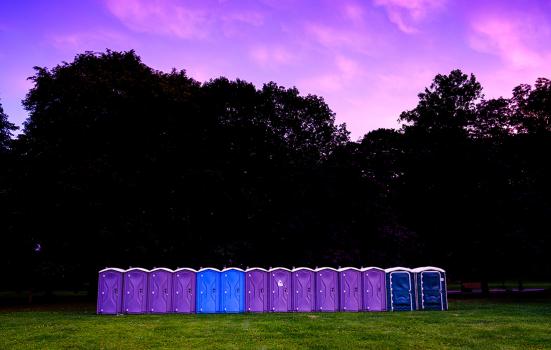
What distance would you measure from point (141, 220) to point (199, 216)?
12.2 feet

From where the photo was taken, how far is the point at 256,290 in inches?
680

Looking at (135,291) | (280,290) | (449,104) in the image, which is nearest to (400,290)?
(280,290)

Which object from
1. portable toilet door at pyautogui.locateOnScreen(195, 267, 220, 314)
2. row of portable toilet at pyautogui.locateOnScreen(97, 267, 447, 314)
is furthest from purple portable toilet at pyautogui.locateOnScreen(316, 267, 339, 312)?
portable toilet door at pyautogui.locateOnScreen(195, 267, 220, 314)

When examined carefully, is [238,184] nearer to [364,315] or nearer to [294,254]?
[294,254]

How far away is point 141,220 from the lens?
865 inches

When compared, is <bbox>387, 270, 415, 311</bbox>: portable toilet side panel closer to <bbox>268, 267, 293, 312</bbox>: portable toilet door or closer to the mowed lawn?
the mowed lawn

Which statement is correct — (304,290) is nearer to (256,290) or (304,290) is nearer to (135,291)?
(256,290)

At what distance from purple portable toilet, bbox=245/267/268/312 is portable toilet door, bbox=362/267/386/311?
12.0ft

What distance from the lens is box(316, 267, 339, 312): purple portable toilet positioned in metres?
17.4

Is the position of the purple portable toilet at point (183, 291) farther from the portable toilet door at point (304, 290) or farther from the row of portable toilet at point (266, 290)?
the portable toilet door at point (304, 290)

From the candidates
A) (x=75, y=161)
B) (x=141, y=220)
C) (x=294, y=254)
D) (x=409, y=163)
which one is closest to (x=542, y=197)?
(x=409, y=163)

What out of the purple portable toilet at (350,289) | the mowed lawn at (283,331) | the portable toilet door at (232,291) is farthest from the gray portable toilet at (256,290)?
the purple portable toilet at (350,289)

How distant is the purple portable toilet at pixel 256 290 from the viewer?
56.3 feet

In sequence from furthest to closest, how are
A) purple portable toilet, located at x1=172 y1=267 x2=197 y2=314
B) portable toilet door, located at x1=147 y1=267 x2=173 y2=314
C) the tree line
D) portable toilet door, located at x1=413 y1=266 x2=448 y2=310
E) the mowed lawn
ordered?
1. the tree line
2. portable toilet door, located at x1=413 y1=266 x2=448 y2=310
3. purple portable toilet, located at x1=172 y1=267 x2=197 y2=314
4. portable toilet door, located at x1=147 y1=267 x2=173 y2=314
5. the mowed lawn
